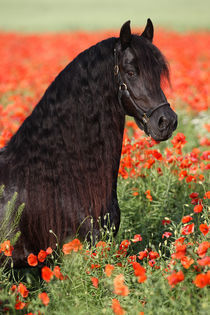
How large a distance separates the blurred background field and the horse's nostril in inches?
1213

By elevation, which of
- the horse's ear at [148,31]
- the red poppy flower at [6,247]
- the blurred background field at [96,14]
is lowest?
the red poppy flower at [6,247]

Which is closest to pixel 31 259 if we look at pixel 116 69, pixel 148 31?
pixel 116 69

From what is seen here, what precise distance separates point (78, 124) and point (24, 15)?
45387 mm

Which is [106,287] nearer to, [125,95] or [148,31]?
[125,95]

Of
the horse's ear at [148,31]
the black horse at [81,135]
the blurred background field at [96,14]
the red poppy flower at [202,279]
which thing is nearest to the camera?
the red poppy flower at [202,279]

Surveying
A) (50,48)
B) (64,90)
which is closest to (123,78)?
(64,90)

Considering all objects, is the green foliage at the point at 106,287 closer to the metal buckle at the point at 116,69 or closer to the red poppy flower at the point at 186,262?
the red poppy flower at the point at 186,262

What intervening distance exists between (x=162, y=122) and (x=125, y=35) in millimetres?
712

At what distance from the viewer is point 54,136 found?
2980mm

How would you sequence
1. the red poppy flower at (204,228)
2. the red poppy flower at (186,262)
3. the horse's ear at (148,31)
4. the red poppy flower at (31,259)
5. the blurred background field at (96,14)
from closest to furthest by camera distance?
the red poppy flower at (186,262)
the red poppy flower at (204,228)
the red poppy flower at (31,259)
the horse's ear at (148,31)
the blurred background field at (96,14)

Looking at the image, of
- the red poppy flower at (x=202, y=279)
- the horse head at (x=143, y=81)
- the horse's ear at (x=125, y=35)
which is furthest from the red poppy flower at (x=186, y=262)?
the horse's ear at (x=125, y=35)

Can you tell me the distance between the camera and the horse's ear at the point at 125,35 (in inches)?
113

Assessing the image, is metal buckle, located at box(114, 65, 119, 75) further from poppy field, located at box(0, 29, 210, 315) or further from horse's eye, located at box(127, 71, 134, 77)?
poppy field, located at box(0, 29, 210, 315)

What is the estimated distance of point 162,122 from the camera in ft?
9.65
